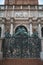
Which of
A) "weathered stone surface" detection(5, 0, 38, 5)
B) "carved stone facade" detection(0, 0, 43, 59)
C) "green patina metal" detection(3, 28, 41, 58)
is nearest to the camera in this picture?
"green patina metal" detection(3, 28, 41, 58)

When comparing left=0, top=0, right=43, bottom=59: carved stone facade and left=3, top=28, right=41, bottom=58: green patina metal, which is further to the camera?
left=0, top=0, right=43, bottom=59: carved stone facade

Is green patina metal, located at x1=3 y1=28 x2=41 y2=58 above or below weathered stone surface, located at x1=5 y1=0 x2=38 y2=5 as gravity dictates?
below

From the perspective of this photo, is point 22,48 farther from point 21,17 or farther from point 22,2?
point 22,2

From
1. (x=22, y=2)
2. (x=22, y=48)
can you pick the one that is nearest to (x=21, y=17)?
(x=22, y=2)

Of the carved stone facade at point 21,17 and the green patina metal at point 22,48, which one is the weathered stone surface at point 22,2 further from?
the green patina metal at point 22,48

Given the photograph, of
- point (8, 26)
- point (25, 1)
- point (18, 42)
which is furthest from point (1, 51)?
point (25, 1)

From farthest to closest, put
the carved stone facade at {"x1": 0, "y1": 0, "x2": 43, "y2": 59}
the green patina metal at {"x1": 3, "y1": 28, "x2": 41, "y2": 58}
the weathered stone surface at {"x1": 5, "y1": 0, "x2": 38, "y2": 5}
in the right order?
the weathered stone surface at {"x1": 5, "y1": 0, "x2": 38, "y2": 5} → the carved stone facade at {"x1": 0, "y1": 0, "x2": 43, "y2": 59} → the green patina metal at {"x1": 3, "y1": 28, "x2": 41, "y2": 58}

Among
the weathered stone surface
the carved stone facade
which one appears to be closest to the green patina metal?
the carved stone facade

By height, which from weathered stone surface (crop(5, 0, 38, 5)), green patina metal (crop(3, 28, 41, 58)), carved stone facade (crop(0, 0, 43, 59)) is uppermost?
weathered stone surface (crop(5, 0, 38, 5))

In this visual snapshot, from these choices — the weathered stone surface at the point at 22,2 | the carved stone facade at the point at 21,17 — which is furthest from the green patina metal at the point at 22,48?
the weathered stone surface at the point at 22,2

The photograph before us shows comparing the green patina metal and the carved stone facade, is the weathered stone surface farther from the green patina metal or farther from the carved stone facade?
the green patina metal

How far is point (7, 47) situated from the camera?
9.79m

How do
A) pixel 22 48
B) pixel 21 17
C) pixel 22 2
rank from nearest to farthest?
pixel 22 48 < pixel 21 17 < pixel 22 2

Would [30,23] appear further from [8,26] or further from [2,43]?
[2,43]
